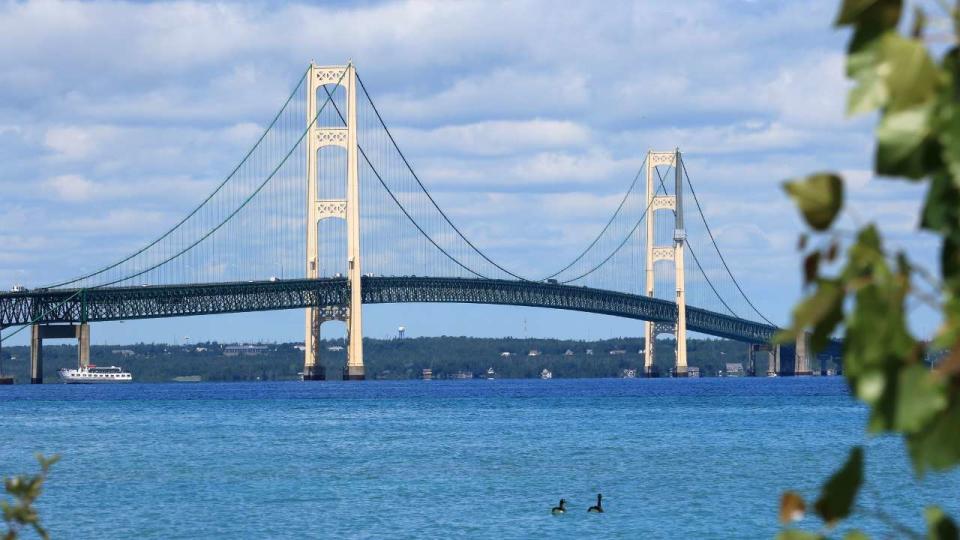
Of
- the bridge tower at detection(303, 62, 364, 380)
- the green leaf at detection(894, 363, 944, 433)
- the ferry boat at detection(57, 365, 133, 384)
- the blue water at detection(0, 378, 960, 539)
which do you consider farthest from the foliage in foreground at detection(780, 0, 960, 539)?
the ferry boat at detection(57, 365, 133, 384)

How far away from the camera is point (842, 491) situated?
7.99ft

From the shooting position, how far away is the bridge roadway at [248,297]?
10525 cm

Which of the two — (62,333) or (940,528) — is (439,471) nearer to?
(940,528)

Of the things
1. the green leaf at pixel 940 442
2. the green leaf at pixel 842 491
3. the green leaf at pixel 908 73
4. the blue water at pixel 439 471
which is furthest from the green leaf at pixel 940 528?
the blue water at pixel 439 471

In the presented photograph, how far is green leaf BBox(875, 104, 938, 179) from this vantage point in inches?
85.7

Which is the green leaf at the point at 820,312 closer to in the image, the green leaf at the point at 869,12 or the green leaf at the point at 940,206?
the green leaf at the point at 940,206

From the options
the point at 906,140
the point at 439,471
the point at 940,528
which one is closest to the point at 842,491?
the point at 940,528

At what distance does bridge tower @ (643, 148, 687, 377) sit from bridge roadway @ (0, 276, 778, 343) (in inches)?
724

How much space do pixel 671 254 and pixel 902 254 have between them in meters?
142

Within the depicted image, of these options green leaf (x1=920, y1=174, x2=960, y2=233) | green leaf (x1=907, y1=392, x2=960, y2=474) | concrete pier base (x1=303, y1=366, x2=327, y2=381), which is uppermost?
concrete pier base (x1=303, y1=366, x2=327, y2=381)

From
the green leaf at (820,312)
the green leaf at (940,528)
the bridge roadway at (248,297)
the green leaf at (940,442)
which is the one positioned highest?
the bridge roadway at (248,297)

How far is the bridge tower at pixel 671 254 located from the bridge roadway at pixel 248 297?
18384 millimetres

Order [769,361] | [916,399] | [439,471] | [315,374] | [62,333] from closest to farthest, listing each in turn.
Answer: [916,399]
[439,471]
[62,333]
[315,374]
[769,361]

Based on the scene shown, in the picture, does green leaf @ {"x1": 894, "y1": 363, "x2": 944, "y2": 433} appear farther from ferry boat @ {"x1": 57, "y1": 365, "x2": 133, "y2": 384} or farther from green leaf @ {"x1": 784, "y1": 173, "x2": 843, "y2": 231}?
ferry boat @ {"x1": 57, "y1": 365, "x2": 133, "y2": 384}
